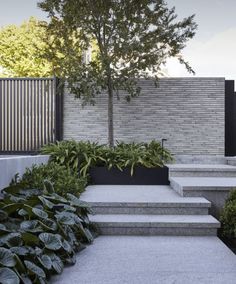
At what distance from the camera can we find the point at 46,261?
8.90ft

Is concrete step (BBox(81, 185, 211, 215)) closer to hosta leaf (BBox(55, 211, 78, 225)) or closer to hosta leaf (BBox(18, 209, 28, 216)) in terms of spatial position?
hosta leaf (BBox(55, 211, 78, 225))

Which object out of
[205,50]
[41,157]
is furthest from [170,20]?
[41,157]

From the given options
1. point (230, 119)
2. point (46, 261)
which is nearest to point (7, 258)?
point (46, 261)

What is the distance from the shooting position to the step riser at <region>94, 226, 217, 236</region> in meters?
4.03

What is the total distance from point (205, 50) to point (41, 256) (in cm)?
1014

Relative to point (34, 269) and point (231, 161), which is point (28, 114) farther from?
point (34, 269)

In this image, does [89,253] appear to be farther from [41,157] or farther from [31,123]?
[31,123]

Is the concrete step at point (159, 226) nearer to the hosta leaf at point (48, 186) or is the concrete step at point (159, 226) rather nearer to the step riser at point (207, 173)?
the hosta leaf at point (48, 186)

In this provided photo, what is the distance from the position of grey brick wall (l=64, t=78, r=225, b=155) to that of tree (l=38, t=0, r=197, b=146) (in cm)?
52

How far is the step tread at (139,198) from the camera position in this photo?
4.39m

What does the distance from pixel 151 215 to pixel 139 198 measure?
43cm

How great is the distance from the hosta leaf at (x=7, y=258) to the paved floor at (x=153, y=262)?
46 cm

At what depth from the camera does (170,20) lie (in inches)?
344

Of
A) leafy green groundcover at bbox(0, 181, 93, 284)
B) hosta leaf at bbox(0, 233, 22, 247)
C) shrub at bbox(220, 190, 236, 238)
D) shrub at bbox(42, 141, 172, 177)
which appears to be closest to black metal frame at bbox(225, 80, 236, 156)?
shrub at bbox(42, 141, 172, 177)
